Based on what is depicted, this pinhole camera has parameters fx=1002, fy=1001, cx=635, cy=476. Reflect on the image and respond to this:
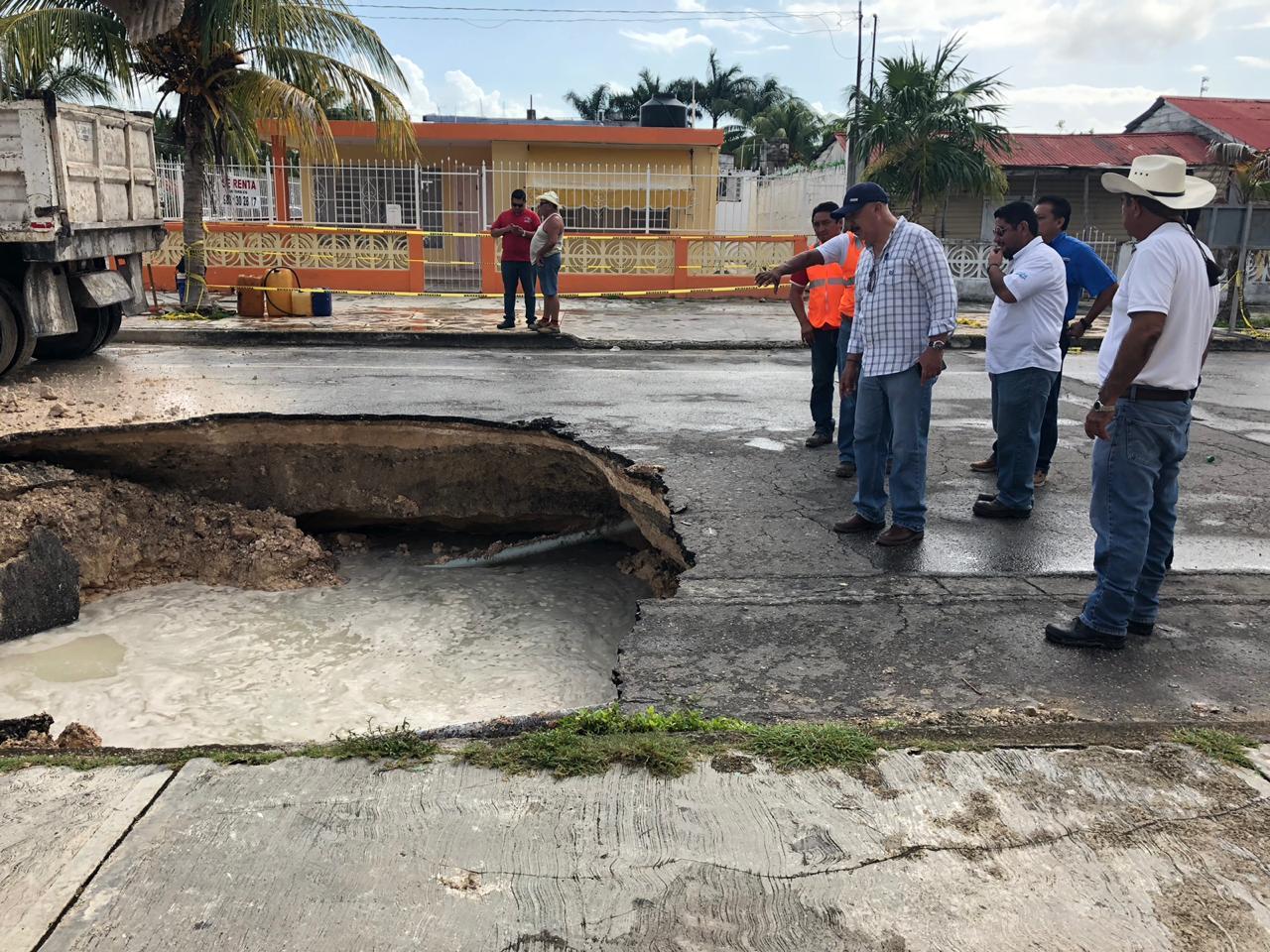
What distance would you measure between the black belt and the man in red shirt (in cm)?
939

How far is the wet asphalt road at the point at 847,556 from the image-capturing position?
3.40 meters

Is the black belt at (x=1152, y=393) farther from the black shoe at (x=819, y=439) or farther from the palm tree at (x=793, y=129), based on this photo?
the palm tree at (x=793, y=129)

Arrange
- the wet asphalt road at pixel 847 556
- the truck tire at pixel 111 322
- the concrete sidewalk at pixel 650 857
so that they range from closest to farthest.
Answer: the concrete sidewalk at pixel 650 857 < the wet asphalt road at pixel 847 556 < the truck tire at pixel 111 322

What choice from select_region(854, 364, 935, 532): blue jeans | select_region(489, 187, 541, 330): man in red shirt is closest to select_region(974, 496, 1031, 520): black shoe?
select_region(854, 364, 935, 532): blue jeans

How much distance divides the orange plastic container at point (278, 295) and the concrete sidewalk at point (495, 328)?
26 centimetres

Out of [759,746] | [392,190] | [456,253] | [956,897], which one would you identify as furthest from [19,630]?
[456,253]

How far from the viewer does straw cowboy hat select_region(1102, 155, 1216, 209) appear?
3441mm

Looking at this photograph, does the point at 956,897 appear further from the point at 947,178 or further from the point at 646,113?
the point at 646,113

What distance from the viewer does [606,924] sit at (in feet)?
7.24

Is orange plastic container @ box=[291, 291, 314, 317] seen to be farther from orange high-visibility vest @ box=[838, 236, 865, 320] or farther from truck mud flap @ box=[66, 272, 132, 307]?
orange high-visibility vest @ box=[838, 236, 865, 320]

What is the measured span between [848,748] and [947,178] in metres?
17.1

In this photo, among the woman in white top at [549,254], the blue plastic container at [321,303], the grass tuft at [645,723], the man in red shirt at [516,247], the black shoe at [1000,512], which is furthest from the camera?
the blue plastic container at [321,303]

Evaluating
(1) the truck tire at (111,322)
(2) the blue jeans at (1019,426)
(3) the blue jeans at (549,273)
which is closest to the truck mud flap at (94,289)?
(1) the truck tire at (111,322)

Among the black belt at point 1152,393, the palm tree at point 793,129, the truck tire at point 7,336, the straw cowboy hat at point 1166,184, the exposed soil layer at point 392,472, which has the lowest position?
the exposed soil layer at point 392,472
